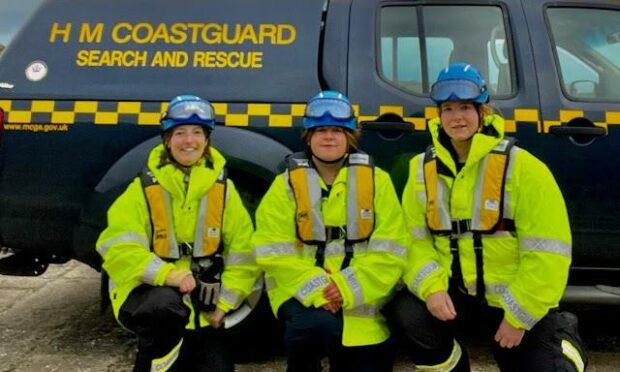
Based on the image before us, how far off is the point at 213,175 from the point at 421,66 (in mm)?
1249

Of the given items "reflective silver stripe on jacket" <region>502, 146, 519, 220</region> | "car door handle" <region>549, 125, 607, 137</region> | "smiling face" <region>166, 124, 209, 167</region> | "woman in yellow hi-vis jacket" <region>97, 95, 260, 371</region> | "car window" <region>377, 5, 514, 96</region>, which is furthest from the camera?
"car window" <region>377, 5, 514, 96</region>

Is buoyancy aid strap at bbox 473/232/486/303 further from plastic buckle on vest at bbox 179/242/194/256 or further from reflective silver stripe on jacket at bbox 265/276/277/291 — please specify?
plastic buckle on vest at bbox 179/242/194/256

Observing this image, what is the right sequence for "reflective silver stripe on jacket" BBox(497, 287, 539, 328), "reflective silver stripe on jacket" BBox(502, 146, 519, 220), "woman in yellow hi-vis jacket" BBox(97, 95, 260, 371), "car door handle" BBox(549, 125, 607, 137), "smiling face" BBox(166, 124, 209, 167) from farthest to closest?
1. "car door handle" BBox(549, 125, 607, 137)
2. "smiling face" BBox(166, 124, 209, 167)
3. "woman in yellow hi-vis jacket" BBox(97, 95, 260, 371)
4. "reflective silver stripe on jacket" BBox(502, 146, 519, 220)
5. "reflective silver stripe on jacket" BBox(497, 287, 539, 328)

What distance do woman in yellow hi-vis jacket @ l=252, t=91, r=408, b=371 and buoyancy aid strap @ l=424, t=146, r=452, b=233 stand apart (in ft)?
0.42

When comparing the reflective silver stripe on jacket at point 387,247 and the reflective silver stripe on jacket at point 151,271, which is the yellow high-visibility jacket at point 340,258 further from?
the reflective silver stripe on jacket at point 151,271

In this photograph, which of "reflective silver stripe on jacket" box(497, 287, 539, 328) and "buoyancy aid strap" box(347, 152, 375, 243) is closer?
"reflective silver stripe on jacket" box(497, 287, 539, 328)

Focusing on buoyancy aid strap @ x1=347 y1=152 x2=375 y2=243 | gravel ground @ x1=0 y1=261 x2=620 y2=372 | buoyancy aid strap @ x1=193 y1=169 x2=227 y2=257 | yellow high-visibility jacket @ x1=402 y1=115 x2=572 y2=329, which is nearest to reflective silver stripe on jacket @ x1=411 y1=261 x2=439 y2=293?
yellow high-visibility jacket @ x1=402 y1=115 x2=572 y2=329

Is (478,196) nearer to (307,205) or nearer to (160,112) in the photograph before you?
(307,205)

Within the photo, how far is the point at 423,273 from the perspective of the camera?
257 centimetres

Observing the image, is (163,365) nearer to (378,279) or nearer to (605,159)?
(378,279)

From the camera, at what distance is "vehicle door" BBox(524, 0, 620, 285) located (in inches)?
129

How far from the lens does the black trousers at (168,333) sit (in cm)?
255

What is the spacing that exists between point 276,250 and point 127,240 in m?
0.56

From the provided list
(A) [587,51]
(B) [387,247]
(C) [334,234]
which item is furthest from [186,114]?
(A) [587,51]
